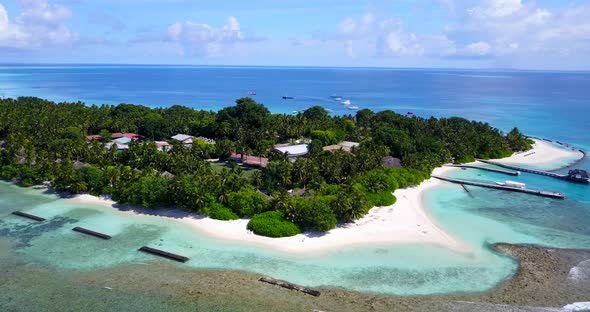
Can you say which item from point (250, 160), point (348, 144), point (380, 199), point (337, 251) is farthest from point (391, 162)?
point (337, 251)

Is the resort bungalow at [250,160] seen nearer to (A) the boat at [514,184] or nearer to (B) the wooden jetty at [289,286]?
(B) the wooden jetty at [289,286]

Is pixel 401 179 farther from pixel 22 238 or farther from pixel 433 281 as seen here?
pixel 22 238

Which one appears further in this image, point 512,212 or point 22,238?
point 512,212

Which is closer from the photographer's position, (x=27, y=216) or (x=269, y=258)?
(x=269, y=258)

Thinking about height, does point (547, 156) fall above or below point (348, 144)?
below

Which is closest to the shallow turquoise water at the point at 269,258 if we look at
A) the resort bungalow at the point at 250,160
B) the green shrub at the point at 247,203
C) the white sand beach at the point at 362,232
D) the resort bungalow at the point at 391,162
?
the white sand beach at the point at 362,232

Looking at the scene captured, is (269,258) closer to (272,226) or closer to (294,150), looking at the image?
(272,226)

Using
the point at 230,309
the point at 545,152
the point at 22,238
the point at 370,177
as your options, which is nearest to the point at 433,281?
the point at 230,309
